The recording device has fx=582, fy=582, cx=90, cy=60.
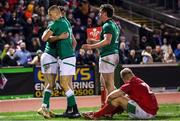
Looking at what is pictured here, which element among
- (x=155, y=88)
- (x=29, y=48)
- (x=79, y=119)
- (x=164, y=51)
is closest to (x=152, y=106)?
(x=79, y=119)

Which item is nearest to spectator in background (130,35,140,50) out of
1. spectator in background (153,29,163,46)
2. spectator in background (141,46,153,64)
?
spectator in background (153,29,163,46)

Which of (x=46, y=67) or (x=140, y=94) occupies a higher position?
(x=46, y=67)

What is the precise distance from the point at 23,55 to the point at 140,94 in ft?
35.9

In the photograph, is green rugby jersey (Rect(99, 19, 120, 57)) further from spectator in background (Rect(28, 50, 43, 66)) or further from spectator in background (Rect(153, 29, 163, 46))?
spectator in background (Rect(153, 29, 163, 46))

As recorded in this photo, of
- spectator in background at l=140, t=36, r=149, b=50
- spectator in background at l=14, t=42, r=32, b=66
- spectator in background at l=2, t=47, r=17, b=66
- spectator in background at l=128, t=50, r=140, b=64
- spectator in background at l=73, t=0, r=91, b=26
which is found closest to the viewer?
spectator in background at l=2, t=47, r=17, b=66

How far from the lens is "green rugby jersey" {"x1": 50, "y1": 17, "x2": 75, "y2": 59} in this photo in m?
11.6

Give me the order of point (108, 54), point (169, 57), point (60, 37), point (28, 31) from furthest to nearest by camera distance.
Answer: point (169, 57) → point (28, 31) → point (108, 54) → point (60, 37)

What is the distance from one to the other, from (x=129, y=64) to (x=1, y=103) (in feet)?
20.5

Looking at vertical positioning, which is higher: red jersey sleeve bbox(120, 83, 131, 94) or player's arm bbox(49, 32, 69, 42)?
player's arm bbox(49, 32, 69, 42)

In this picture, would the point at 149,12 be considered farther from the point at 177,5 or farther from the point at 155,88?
the point at 155,88

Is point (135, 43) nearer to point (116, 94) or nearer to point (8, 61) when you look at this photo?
point (8, 61)

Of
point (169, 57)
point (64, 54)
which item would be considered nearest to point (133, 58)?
point (169, 57)

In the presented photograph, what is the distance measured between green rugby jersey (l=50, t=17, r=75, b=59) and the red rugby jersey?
55.2 inches

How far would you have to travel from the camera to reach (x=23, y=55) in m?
21.4
